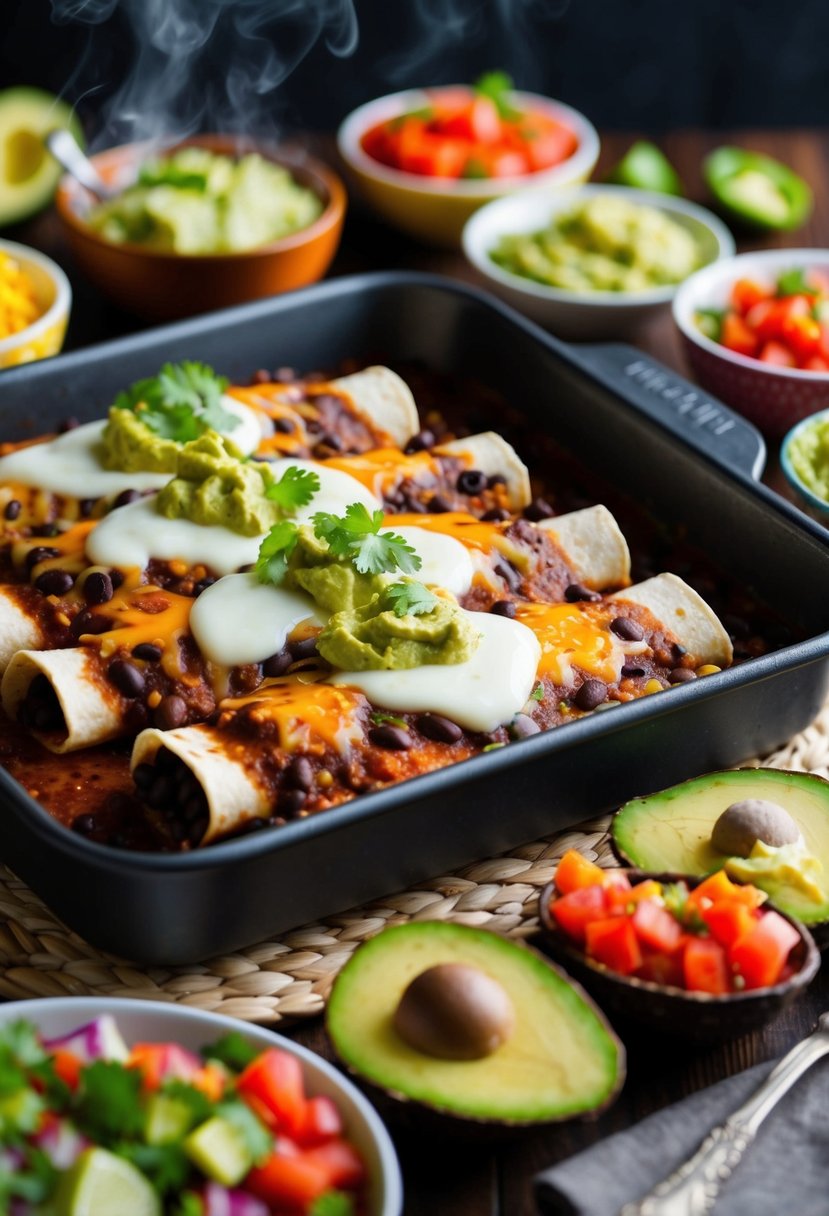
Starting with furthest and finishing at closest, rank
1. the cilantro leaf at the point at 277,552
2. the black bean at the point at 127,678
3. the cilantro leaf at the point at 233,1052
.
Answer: the cilantro leaf at the point at 277,552 < the black bean at the point at 127,678 < the cilantro leaf at the point at 233,1052

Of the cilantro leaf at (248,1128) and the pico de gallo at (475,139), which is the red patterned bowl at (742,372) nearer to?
the pico de gallo at (475,139)

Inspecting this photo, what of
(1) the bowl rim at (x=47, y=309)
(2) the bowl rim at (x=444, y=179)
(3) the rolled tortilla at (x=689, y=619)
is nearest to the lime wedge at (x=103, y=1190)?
(3) the rolled tortilla at (x=689, y=619)

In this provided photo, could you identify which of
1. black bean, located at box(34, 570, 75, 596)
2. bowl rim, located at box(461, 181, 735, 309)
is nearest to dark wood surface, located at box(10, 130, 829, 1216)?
black bean, located at box(34, 570, 75, 596)

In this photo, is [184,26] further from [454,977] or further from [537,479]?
[454,977]

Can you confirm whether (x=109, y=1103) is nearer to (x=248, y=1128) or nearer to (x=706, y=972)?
(x=248, y=1128)

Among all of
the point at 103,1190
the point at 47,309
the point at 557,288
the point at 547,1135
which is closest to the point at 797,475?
the point at 557,288

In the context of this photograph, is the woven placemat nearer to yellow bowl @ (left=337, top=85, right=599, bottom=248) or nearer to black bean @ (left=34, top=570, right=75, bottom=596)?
black bean @ (left=34, top=570, right=75, bottom=596)
